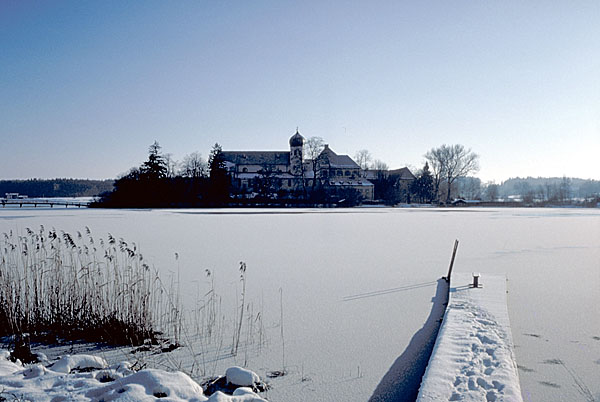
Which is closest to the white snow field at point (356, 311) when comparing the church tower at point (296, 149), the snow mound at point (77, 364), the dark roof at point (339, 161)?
the snow mound at point (77, 364)

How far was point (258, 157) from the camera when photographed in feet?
260

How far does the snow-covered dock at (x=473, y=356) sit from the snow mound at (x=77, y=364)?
9.70 ft

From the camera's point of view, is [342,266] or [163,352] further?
[342,266]

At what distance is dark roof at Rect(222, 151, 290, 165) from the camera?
3086 inches

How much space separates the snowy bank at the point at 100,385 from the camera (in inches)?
135

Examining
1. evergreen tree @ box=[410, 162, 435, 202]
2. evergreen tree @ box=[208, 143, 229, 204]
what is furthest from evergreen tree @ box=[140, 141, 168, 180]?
evergreen tree @ box=[410, 162, 435, 202]

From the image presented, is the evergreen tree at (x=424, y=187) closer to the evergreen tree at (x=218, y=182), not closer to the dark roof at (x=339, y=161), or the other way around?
the dark roof at (x=339, y=161)

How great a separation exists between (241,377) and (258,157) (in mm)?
76371

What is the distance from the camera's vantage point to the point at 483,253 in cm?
1270

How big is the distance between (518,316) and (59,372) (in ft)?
18.3

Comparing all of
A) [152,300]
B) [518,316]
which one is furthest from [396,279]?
[152,300]

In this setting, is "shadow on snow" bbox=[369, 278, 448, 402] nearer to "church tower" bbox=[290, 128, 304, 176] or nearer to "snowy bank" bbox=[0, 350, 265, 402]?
"snowy bank" bbox=[0, 350, 265, 402]

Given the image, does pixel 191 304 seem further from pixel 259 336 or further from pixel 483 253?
pixel 483 253

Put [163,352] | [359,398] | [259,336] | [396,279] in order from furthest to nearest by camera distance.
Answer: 1. [396,279]
2. [259,336]
3. [163,352]
4. [359,398]
